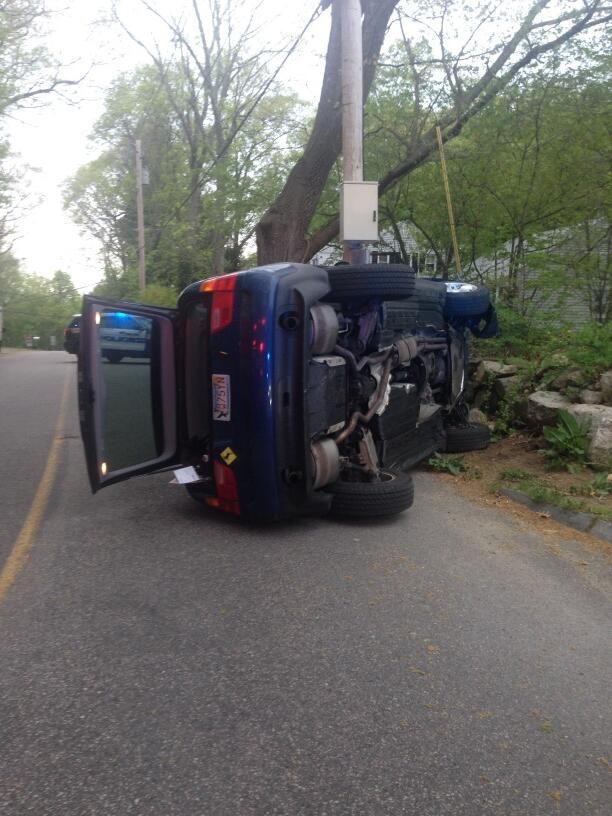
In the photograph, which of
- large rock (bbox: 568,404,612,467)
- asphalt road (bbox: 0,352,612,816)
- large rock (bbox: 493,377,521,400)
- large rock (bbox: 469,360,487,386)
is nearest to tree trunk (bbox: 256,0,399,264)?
large rock (bbox: 469,360,487,386)

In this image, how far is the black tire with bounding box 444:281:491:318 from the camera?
9172mm

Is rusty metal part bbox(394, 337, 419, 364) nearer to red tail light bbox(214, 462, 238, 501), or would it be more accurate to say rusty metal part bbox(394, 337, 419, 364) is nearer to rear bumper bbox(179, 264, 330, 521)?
rear bumper bbox(179, 264, 330, 521)

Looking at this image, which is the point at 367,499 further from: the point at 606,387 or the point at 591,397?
the point at 606,387

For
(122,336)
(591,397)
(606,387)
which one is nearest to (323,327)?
(122,336)

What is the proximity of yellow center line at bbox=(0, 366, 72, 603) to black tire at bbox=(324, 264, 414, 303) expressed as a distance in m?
3.07

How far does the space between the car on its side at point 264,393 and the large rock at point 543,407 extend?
2.51 meters

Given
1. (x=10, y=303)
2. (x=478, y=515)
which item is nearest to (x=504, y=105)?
(x=478, y=515)

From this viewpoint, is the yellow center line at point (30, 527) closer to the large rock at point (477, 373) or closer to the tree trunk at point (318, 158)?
the tree trunk at point (318, 158)

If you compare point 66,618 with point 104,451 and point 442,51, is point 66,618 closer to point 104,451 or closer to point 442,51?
point 104,451

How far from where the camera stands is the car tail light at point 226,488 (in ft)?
18.7

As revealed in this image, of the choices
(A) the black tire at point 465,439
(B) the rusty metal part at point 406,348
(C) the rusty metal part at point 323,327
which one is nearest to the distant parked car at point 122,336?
(C) the rusty metal part at point 323,327

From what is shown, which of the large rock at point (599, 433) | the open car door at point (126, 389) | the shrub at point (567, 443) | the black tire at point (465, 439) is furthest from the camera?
the black tire at point (465, 439)

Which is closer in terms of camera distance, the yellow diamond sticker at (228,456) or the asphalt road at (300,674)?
the asphalt road at (300,674)

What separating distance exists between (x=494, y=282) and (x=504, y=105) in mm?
3255
